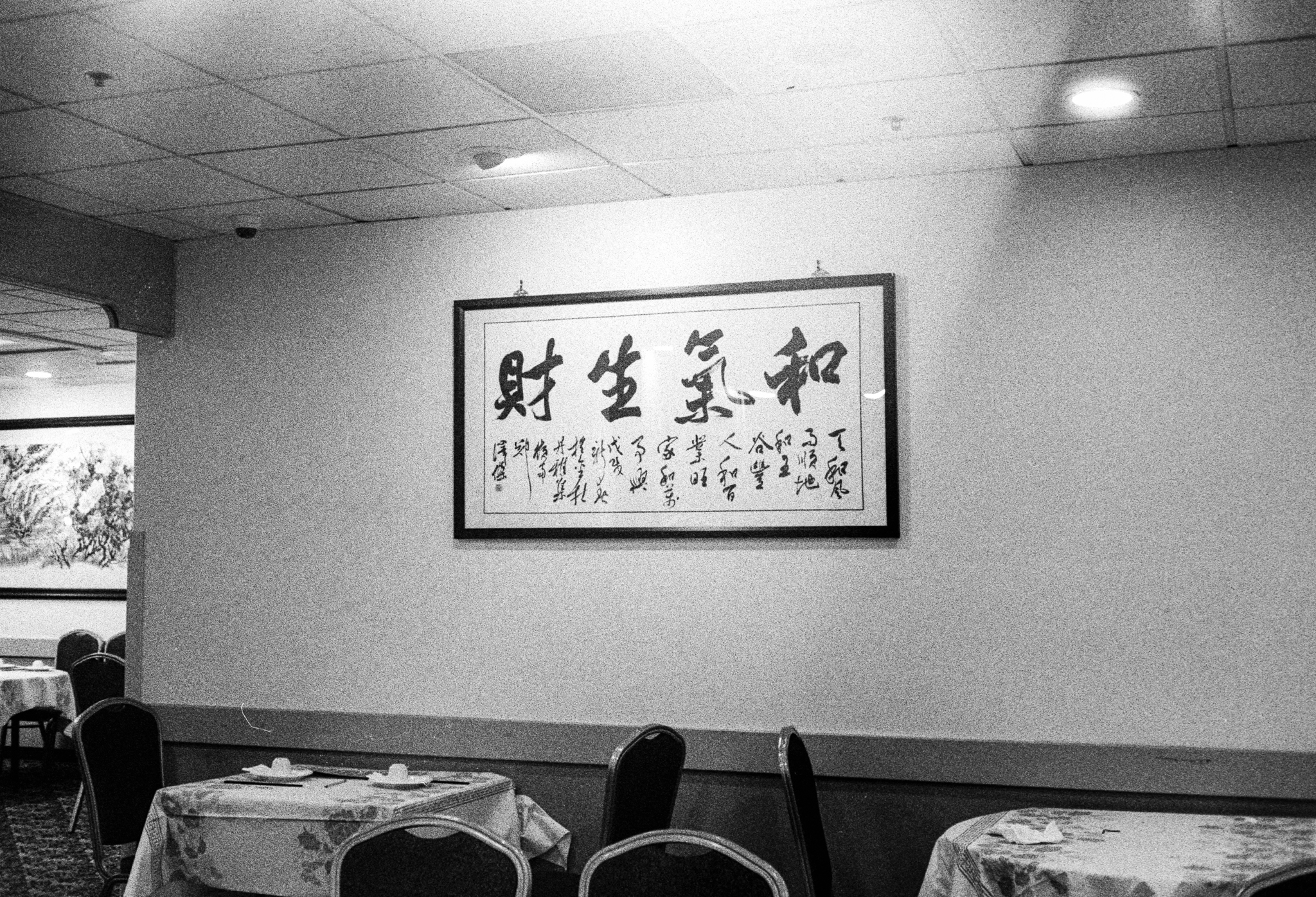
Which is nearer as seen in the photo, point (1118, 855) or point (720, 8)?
point (720, 8)

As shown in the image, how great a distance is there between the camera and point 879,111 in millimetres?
4012

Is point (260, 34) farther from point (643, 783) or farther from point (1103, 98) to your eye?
point (643, 783)

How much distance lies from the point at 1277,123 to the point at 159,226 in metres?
4.09

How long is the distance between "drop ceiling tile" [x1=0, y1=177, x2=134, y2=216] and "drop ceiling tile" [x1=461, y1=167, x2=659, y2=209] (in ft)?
4.61

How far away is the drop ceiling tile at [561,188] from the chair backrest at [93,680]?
506 centimetres

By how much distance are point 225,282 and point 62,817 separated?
3.92 meters

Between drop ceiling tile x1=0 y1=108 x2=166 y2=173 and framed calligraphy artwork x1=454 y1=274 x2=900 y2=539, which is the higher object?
drop ceiling tile x1=0 y1=108 x2=166 y2=173

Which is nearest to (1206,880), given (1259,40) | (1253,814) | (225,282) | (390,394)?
(1253,814)

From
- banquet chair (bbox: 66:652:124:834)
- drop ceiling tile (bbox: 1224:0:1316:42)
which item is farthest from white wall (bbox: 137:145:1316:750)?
banquet chair (bbox: 66:652:124:834)

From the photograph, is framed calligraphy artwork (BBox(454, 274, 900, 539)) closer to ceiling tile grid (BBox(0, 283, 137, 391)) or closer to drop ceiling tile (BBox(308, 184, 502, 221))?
drop ceiling tile (BBox(308, 184, 502, 221))

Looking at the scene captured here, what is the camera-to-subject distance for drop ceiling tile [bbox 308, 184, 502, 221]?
4.96 meters

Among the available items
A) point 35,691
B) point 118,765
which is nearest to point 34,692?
point 35,691

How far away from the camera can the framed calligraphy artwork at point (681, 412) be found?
4.77 m

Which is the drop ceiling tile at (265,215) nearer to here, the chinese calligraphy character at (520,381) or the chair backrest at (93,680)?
the chinese calligraphy character at (520,381)
